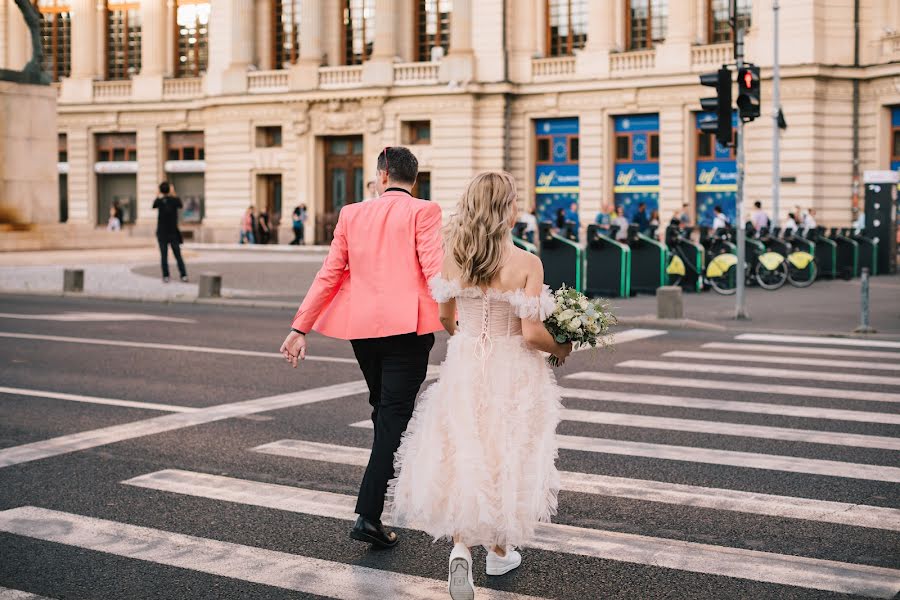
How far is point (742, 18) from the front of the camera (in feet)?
144

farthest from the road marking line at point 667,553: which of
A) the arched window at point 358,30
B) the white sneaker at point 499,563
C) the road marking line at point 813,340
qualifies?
the arched window at point 358,30

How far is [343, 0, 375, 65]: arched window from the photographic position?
51.8 meters

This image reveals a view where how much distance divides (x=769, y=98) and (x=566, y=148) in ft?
27.7

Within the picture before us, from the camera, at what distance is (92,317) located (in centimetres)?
1844

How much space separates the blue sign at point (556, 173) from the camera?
155ft

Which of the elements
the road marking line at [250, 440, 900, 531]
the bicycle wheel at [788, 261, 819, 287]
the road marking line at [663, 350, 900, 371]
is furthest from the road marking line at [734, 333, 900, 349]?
the bicycle wheel at [788, 261, 819, 287]

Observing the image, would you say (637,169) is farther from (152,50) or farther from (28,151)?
(152,50)

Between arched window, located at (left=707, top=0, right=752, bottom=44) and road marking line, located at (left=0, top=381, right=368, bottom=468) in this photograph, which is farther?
arched window, located at (left=707, top=0, right=752, bottom=44)

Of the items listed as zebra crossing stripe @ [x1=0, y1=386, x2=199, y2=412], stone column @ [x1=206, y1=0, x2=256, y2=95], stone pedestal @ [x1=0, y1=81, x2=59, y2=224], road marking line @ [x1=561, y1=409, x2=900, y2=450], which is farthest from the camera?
stone column @ [x1=206, y1=0, x2=256, y2=95]

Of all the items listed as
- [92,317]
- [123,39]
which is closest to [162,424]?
[92,317]

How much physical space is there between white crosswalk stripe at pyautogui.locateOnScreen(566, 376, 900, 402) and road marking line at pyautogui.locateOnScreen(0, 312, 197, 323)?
7.96 meters

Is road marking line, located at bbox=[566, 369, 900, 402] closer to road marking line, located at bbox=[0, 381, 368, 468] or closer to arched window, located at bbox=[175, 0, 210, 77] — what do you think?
road marking line, located at bbox=[0, 381, 368, 468]

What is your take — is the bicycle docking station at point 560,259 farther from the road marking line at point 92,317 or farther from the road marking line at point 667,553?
the road marking line at point 667,553

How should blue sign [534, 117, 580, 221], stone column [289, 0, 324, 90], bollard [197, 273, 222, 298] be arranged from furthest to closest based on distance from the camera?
1. stone column [289, 0, 324, 90]
2. blue sign [534, 117, 580, 221]
3. bollard [197, 273, 222, 298]
